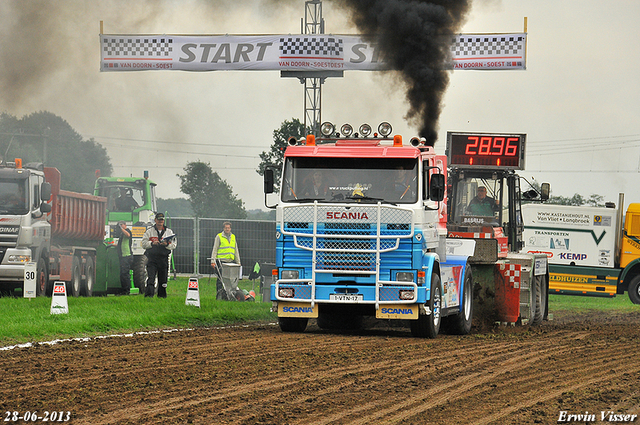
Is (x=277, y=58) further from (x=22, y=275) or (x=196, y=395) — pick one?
(x=196, y=395)

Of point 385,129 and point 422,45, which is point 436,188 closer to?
point 385,129

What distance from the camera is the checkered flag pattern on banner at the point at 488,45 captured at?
87.3 ft

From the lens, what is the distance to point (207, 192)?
6750cm

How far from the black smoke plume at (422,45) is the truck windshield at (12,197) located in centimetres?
886

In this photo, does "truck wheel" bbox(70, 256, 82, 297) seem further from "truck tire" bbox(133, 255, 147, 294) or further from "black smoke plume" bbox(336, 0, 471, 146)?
"black smoke plume" bbox(336, 0, 471, 146)

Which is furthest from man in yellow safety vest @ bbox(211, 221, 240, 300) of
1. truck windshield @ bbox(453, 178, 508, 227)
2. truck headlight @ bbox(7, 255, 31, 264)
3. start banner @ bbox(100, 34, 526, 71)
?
start banner @ bbox(100, 34, 526, 71)

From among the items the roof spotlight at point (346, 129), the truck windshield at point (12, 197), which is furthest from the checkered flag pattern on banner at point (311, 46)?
the roof spotlight at point (346, 129)

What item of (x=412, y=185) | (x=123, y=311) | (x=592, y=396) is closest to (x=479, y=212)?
(x=412, y=185)

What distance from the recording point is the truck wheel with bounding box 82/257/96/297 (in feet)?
77.1

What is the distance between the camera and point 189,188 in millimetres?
67438

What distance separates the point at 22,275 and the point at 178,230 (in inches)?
514

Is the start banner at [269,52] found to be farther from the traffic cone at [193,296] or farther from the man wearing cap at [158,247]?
the traffic cone at [193,296]

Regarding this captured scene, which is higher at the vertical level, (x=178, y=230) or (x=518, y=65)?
(x=518, y=65)

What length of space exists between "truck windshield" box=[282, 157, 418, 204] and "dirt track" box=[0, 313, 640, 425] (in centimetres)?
213
